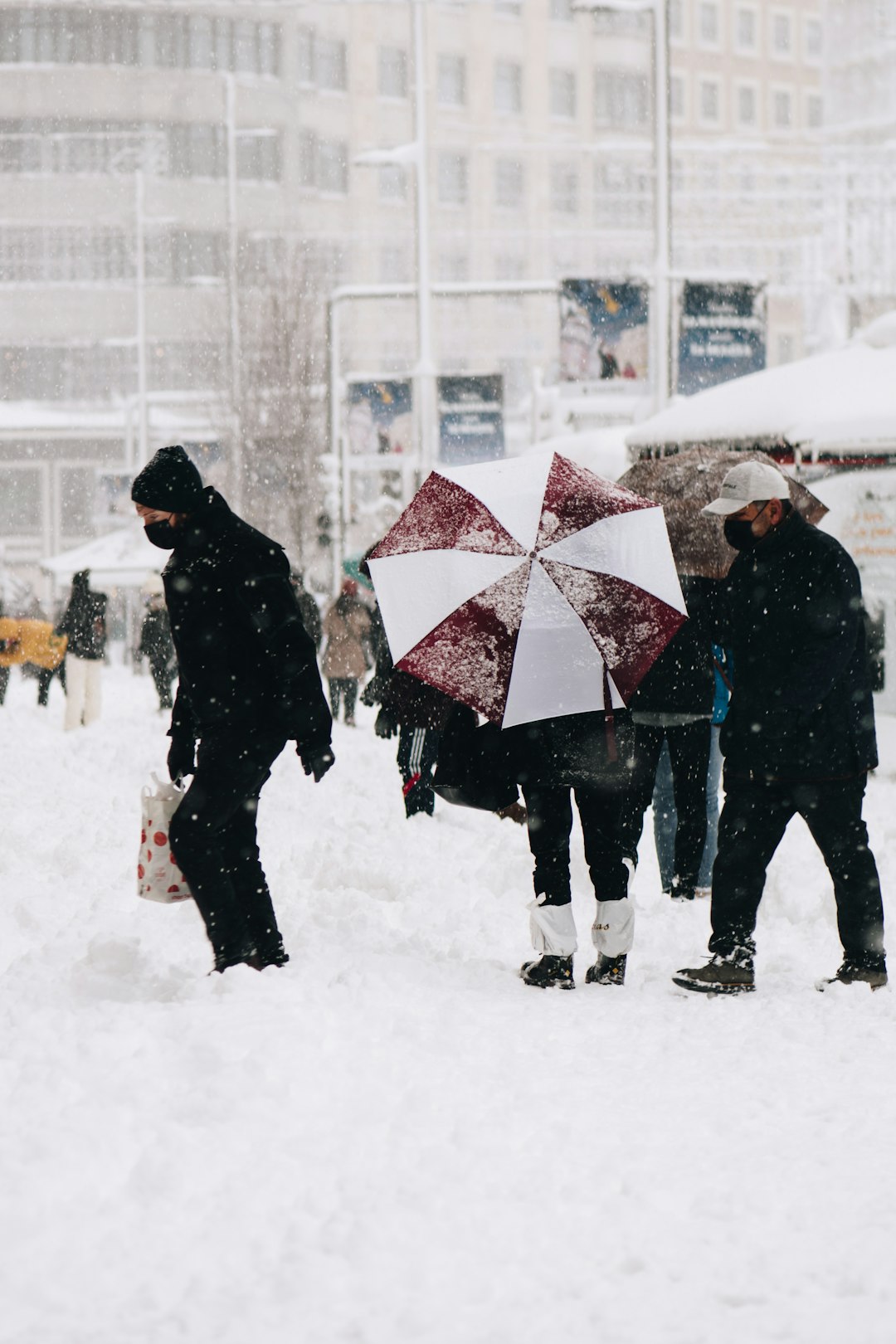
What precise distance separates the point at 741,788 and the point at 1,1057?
96.6 inches

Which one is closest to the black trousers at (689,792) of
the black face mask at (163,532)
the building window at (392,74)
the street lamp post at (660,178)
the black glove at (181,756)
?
the black glove at (181,756)

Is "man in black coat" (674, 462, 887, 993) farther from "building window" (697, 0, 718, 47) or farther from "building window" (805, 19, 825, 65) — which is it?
"building window" (805, 19, 825, 65)

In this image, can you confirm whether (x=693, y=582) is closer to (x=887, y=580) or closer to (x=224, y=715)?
(x=224, y=715)

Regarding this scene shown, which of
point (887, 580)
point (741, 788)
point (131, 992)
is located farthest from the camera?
point (887, 580)

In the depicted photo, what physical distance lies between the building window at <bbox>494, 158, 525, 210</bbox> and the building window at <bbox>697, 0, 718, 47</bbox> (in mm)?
17169

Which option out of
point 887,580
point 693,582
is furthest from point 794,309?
point 693,582

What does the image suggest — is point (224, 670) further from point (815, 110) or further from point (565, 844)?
point (815, 110)

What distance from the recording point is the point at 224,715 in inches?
224

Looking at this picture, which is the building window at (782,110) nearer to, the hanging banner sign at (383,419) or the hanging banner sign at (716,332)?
the hanging banner sign at (383,419)

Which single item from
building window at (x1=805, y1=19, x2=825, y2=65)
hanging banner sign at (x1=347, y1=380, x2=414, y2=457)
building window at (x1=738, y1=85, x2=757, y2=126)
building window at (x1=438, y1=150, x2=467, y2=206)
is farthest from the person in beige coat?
building window at (x1=805, y1=19, x2=825, y2=65)

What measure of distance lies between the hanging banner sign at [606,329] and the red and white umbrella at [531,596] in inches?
702

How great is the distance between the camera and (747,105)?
91938 mm

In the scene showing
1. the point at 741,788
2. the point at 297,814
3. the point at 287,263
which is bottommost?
the point at 297,814

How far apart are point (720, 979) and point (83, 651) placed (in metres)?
13.6
